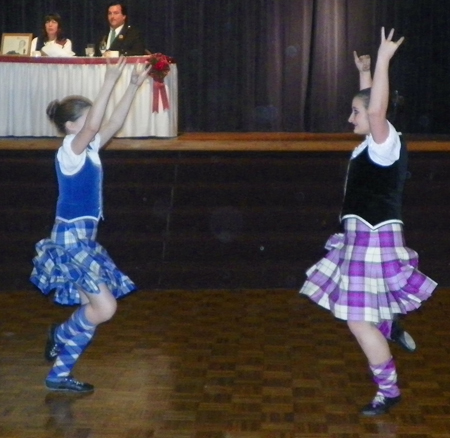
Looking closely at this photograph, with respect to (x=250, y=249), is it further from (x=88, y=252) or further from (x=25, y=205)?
(x=88, y=252)

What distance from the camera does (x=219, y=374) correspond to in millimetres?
4008

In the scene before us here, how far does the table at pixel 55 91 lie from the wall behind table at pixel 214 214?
1.92 m

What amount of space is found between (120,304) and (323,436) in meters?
2.42

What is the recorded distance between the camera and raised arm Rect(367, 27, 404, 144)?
10.0 ft

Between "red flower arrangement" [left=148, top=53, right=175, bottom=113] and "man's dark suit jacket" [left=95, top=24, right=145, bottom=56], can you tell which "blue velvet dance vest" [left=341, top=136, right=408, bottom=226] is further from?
"man's dark suit jacket" [left=95, top=24, right=145, bottom=56]

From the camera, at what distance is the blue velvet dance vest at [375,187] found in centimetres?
332

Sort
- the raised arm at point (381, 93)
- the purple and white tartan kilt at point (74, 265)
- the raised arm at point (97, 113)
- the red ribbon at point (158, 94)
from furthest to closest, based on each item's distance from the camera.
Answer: the red ribbon at point (158, 94) → the purple and white tartan kilt at point (74, 265) → the raised arm at point (97, 113) → the raised arm at point (381, 93)

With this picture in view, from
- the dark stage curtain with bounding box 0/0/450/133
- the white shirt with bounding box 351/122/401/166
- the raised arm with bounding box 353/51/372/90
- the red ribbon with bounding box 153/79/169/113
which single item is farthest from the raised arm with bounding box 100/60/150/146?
the dark stage curtain with bounding box 0/0/450/133

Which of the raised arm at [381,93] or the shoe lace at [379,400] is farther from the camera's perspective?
the shoe lace at [379,400]

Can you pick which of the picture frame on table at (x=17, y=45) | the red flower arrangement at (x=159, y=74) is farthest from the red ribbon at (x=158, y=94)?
the picture frame on table at (x=17, y=45)

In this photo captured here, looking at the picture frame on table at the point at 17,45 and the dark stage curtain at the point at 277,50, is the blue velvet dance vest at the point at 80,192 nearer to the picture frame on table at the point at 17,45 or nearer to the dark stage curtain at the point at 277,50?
the picture frame on table at the point at 17,45

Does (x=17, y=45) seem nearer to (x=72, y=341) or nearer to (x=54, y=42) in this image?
(x=54, y=42)

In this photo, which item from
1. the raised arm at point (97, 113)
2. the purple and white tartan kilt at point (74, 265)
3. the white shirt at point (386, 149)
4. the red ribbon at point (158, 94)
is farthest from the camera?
the red ribbon at point (158, 94)

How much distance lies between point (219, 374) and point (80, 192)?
981 millimetres
